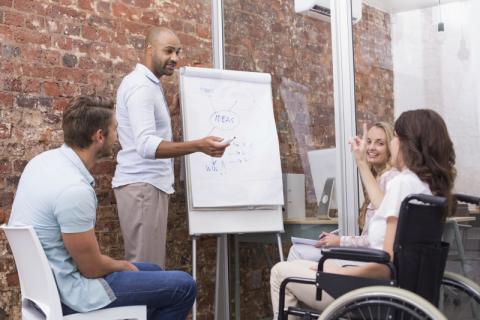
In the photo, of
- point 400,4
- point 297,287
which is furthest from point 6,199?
point 400,4

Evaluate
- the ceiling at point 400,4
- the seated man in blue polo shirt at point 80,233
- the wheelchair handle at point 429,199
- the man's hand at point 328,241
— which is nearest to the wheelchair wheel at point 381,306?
the wheelchair handle at point 429,199

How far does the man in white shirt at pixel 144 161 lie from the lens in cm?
308

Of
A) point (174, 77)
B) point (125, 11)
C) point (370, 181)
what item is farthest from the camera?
point (174, 77)

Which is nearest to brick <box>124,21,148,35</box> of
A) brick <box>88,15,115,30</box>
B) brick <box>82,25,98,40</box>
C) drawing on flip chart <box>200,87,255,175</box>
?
brick <box>88,15,115,30</box>

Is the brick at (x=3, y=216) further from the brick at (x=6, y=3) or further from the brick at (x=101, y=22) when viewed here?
the brick at (x=101, y=22)

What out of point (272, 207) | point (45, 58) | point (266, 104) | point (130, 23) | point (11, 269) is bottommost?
point (11, 269)

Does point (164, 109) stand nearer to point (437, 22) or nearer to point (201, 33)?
point (201, 33)

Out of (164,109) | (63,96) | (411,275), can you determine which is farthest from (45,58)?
(411,275)

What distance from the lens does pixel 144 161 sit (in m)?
3.21

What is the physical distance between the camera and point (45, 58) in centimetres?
323

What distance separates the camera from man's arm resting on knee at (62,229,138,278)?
215 centimetres

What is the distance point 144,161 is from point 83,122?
2.81ft

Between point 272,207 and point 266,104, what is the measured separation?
61 cm

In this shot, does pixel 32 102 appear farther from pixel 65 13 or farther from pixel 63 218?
pixel 63 218
